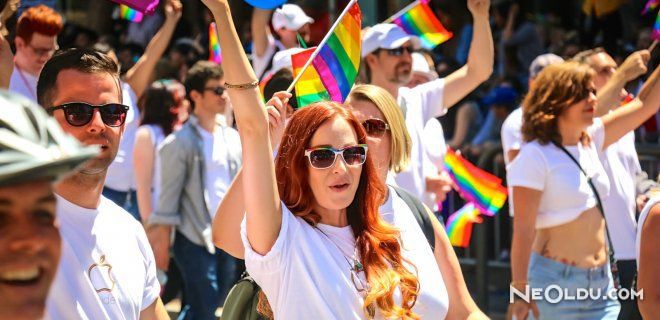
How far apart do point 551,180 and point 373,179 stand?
91.3 inches

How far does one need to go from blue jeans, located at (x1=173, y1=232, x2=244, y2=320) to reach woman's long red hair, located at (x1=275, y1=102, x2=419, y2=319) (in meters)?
3.66

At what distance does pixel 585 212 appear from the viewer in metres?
5.86

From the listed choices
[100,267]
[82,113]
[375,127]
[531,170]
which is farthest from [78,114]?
[531,170]

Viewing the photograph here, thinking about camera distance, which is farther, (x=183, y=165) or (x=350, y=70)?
(x=183, y=165)

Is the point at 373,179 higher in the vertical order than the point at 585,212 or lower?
higher

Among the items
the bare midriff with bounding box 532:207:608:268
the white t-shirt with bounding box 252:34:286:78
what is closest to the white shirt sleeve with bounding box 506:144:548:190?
the bare midriff with bounding box 532:207:608:268

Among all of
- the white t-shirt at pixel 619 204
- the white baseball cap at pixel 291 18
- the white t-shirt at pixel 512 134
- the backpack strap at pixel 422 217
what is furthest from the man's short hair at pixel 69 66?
the white baseball cap at pixel 291 18

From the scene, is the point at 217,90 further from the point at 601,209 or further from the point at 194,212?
the point at 601,209

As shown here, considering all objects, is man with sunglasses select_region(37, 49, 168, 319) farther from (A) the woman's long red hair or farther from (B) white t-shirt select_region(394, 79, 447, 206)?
(B) white t-shirt select_region(394, 79, 447, 206)

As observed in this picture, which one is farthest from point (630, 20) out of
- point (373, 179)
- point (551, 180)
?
point (373, 179)

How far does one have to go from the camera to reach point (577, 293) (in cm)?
576

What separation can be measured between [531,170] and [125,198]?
3402mm

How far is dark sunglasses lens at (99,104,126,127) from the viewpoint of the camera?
3.54 metres

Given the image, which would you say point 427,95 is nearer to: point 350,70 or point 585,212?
point 585,212
